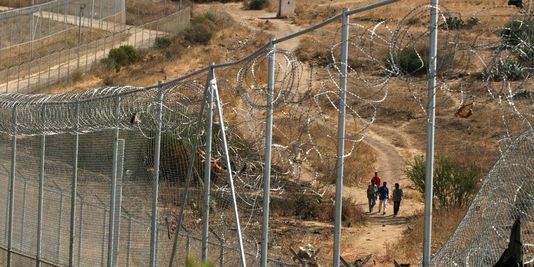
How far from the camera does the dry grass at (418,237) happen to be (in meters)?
17.5

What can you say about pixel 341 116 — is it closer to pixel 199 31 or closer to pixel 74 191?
pixel 74 191

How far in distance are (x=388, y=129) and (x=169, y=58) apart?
15.5 metres

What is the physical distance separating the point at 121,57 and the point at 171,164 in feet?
107

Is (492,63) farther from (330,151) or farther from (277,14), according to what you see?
(277,14)

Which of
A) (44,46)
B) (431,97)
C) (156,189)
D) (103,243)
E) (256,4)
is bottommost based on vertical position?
(103,243)

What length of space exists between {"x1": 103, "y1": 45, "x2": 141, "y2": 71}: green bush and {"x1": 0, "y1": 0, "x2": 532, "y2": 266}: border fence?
27.7 meters

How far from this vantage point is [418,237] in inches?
755

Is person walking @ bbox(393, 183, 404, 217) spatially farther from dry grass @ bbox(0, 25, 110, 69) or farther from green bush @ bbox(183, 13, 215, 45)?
green bush @ bbox(183, 13, 215, 45)

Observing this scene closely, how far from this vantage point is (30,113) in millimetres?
17406

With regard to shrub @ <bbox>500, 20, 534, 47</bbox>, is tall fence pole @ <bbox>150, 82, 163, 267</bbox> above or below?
below

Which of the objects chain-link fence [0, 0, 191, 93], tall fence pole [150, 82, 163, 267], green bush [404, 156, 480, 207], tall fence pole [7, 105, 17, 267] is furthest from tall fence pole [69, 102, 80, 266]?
chain-link fence [0, 0, 191, 93]

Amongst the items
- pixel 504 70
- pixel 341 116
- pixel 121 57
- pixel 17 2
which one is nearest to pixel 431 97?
pixel 504 70

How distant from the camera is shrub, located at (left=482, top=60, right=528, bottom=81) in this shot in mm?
9575

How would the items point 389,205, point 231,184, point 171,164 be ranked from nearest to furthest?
point 231,184, point 171,164, point 389,205
